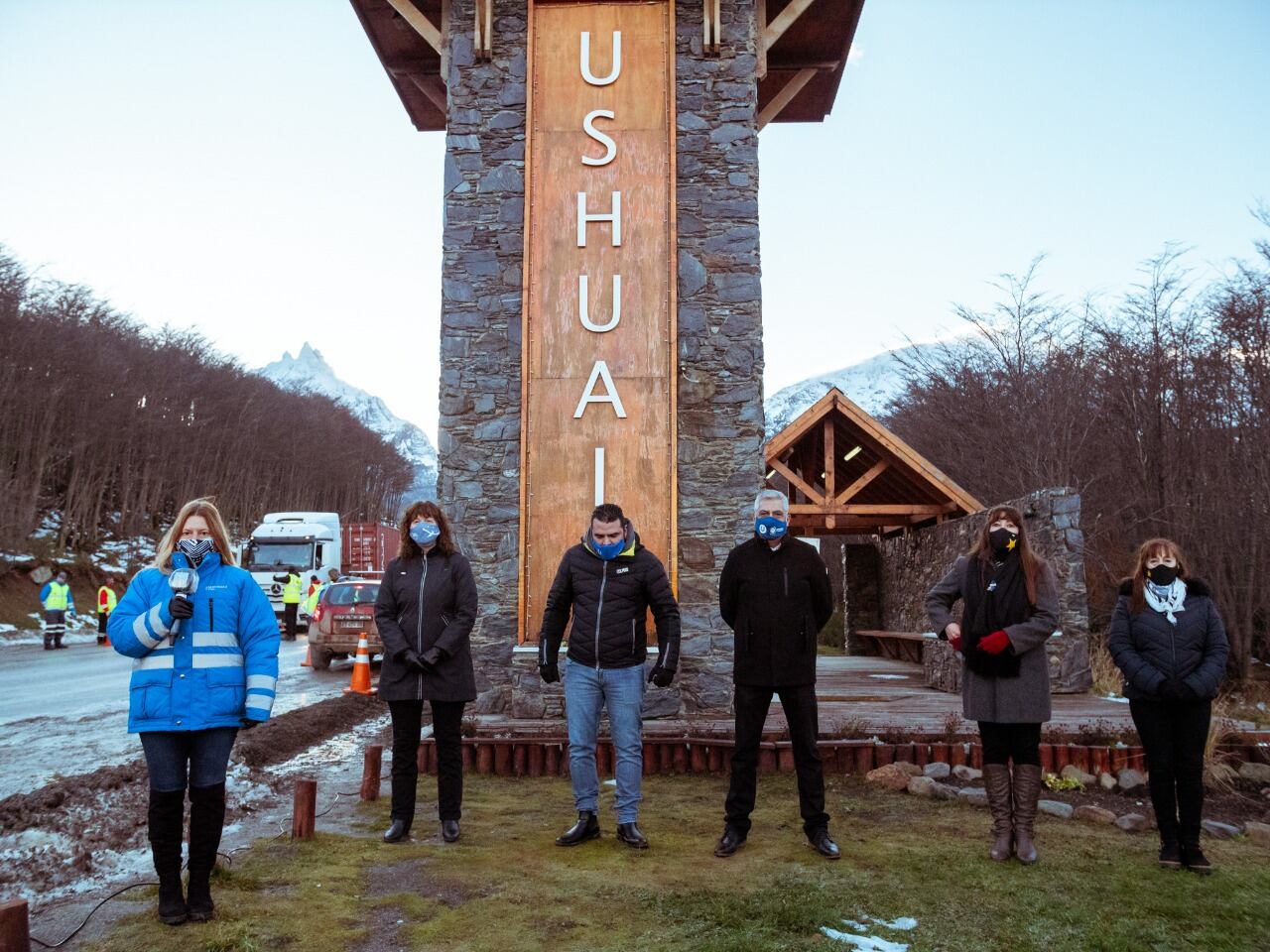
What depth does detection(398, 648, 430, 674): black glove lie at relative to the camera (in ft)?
16.8

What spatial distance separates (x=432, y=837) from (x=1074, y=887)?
321 centimetres

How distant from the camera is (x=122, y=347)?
35719mm

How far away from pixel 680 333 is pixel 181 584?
5799 mm

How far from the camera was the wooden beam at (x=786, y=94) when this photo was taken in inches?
442

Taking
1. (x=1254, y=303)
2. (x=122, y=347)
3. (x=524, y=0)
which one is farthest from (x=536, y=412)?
(x=122, y=347)

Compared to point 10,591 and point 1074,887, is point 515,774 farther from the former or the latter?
point 10,591

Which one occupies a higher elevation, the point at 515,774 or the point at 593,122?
the point at 593,122

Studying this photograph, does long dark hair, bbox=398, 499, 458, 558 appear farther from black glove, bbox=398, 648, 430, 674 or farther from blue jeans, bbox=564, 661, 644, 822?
blue jeans, bbox=564, 661, 644, 822

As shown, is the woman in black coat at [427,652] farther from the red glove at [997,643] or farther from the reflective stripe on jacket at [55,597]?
the reflective stripe on jacket at [55,597]

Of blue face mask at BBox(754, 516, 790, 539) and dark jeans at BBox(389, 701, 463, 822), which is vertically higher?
blue face mask at BBox(754, 516, 790, 539)

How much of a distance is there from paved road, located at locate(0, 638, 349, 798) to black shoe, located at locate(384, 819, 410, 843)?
3.05 metres

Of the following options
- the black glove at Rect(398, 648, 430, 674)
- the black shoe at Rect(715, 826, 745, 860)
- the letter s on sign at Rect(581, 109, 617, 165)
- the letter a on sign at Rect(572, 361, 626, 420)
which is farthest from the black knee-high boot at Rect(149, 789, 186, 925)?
the letter s on sign at Rect(581, 109, 617, 165)

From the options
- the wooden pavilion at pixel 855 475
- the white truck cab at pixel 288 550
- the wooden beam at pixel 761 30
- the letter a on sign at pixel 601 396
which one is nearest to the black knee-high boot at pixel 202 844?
the letter a on sign at pixel 601 396

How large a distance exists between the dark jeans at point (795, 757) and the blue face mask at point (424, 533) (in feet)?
6.32
